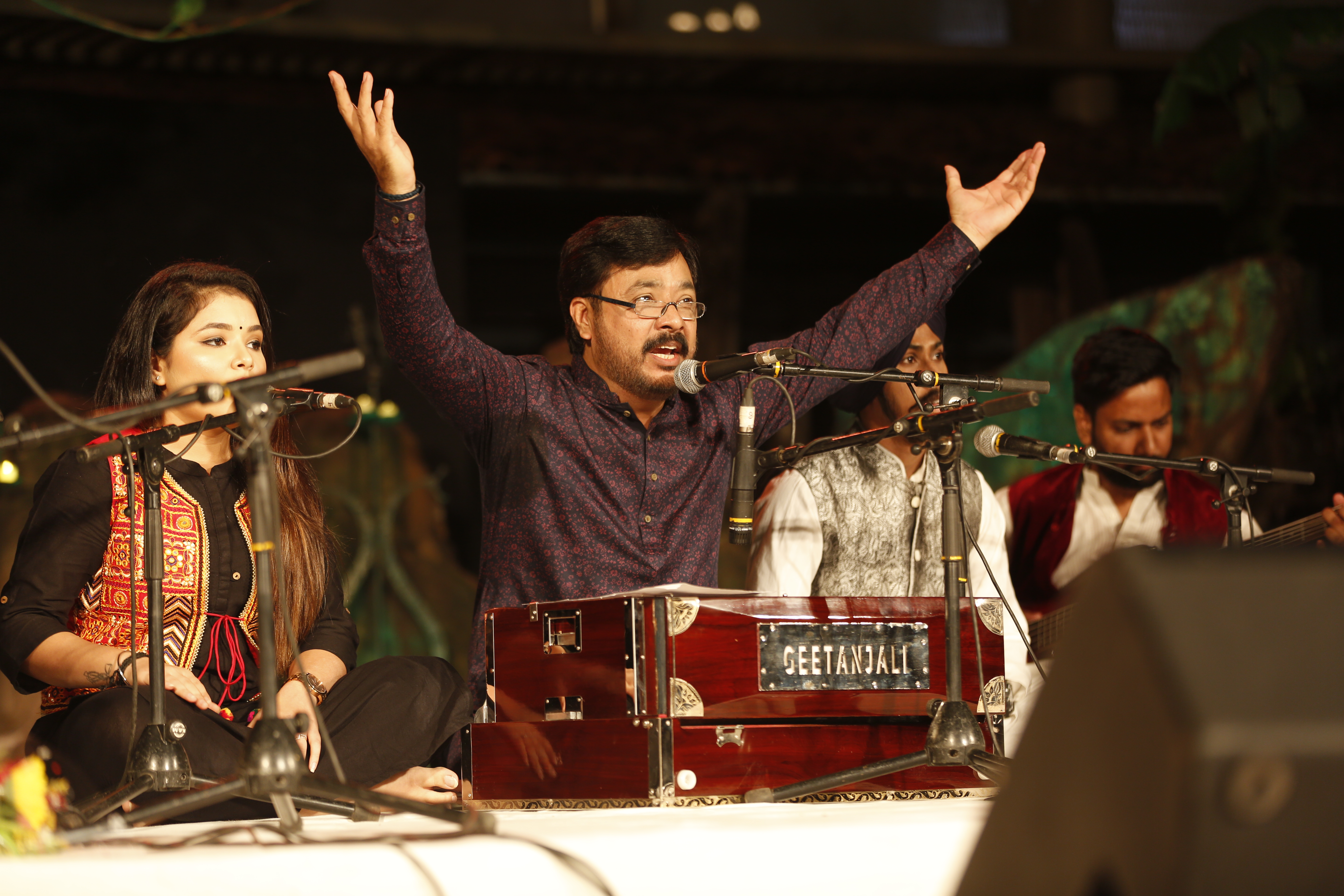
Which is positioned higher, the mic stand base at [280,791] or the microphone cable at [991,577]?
the microphone cable at [991,577]

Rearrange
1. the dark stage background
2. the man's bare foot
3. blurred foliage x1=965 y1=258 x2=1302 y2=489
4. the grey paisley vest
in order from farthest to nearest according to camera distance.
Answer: blurred foliage x1=965 y1=258 x2=1302 y2=489
the dark stage background
the grey paisley vest
the man's bare foot

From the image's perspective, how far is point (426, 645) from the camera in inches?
252

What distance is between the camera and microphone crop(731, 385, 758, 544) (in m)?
2.49

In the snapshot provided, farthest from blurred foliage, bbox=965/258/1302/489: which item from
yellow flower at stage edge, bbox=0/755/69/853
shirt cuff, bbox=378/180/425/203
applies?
yellow flower at stage edge, bbox=0/755/69/853

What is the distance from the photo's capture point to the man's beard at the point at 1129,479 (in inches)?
168

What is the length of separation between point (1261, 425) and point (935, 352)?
3.10 meters

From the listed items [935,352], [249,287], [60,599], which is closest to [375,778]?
[60,599]

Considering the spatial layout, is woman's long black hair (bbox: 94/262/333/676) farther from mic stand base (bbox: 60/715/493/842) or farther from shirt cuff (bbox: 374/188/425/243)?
mic stand base (bbox: 60/715/493/842)

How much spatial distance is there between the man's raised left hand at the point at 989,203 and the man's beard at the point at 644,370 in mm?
775

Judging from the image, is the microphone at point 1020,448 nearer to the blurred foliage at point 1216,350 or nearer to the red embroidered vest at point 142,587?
the red embroidered vest at point 142,587

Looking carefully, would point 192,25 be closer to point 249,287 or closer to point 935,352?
point 249,287

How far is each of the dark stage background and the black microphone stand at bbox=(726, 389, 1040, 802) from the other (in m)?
3.95

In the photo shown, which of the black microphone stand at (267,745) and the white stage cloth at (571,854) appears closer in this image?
the white stage cloth at (571,854)

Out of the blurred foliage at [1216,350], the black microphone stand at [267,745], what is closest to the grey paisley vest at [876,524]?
the black microphone stand at [267,745]
